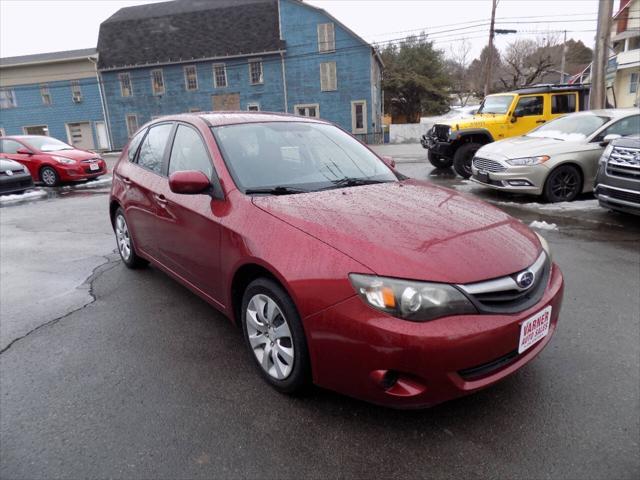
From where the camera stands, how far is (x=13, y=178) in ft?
35.4

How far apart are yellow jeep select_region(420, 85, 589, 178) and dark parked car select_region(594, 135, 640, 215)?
4636 millimetres

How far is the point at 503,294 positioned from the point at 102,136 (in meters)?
38.1

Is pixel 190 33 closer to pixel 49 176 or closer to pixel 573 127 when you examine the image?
pixel 49 176

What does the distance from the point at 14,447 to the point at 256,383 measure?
50.6 inches

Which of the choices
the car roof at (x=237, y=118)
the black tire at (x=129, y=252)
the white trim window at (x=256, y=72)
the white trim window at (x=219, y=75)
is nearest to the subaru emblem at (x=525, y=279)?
the car roof at (x=237, y=118)

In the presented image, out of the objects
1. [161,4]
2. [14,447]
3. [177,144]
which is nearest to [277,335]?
[14,447]

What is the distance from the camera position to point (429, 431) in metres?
2.30

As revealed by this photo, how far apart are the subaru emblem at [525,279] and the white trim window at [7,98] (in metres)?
42.4

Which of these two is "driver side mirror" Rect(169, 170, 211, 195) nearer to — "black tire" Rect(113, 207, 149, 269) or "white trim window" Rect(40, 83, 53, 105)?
"black tire" Rect(113, 207, 149, 269)

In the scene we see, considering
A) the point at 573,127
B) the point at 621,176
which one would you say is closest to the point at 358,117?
the point at 573,127

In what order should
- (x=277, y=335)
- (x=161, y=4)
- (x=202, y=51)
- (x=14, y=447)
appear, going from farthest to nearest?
(x=161, y=4), (x=202, y=51), (x=277, y=335), (x=14, y=447)

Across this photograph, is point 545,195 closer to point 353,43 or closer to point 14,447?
point 14,447

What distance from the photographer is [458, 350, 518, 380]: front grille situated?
81.0 inches

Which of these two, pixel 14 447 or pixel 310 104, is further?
pixel 310 104
